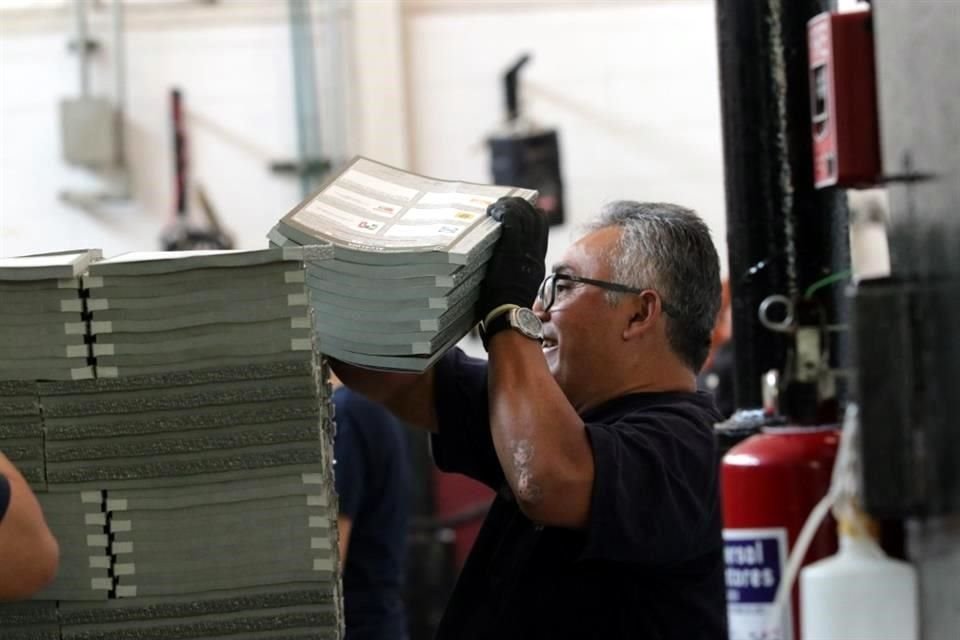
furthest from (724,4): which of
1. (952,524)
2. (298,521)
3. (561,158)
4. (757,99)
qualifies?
(561,158)

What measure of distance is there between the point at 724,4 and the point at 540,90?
186 inches

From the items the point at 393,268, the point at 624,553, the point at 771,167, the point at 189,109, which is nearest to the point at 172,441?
the point at 393,268

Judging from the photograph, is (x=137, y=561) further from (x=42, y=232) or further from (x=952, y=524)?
(x=42, y=232)

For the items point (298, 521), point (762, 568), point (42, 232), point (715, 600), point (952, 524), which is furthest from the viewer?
point (42, 232)

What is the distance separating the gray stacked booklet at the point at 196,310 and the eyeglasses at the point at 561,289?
23.8 inches

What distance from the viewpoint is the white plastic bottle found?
3.79ft

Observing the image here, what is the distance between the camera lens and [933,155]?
45.4 inches

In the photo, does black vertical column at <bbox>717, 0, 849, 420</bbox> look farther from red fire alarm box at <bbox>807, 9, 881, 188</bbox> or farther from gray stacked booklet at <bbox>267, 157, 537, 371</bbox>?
red fire alarm box at <bbox>807, 9, 881, 188</bbox>

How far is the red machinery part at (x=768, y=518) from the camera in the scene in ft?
4.61

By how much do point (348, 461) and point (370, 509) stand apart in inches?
6.6

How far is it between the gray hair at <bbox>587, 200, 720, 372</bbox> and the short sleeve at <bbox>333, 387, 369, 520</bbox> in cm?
132

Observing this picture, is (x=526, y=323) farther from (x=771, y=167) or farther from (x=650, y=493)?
(x=771, y=167)

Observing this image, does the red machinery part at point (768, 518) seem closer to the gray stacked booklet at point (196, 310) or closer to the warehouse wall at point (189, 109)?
the gray stacked booklet at point (196, 310)

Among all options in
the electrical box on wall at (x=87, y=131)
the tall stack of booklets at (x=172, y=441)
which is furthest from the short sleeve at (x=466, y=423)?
the electrical box on wall at (x=87, y=131)
